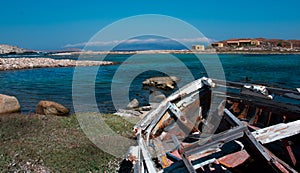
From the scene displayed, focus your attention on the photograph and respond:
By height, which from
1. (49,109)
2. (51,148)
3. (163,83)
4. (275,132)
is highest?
(275,132)

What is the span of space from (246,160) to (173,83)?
71.0ft

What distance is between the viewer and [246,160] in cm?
445

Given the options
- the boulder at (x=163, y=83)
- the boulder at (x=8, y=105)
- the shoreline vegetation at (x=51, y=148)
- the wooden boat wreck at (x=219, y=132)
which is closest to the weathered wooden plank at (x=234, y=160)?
the wooden boat wreck at (x=219, y=132)

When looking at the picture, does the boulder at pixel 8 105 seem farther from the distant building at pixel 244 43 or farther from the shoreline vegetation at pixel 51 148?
the distant building at pixel 244 43

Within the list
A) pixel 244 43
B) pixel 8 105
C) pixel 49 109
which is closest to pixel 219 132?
pixel 49 109

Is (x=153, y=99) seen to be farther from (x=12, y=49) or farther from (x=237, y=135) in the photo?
(x=12, y=49)

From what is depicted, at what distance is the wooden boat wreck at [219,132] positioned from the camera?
3574mm

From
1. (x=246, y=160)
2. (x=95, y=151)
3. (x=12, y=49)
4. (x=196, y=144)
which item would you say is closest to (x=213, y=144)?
(x=196, y=144)

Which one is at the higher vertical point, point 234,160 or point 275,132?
point 275,132

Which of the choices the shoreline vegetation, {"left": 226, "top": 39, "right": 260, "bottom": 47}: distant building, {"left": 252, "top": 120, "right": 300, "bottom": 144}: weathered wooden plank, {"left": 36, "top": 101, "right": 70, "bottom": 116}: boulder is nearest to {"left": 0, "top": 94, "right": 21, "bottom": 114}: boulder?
{"left": 36, "top": 101, "right": 70, "bottom": 116}: boulder

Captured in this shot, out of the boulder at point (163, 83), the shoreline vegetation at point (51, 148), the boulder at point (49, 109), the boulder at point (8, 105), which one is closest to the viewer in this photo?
the shoreline vegetation at point (51, 148)

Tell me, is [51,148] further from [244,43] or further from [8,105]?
[244,43]

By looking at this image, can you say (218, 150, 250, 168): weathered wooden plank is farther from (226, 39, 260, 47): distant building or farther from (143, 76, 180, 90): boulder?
(226, 39, 260, 47): distant building

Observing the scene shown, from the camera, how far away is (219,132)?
629 centimetres
